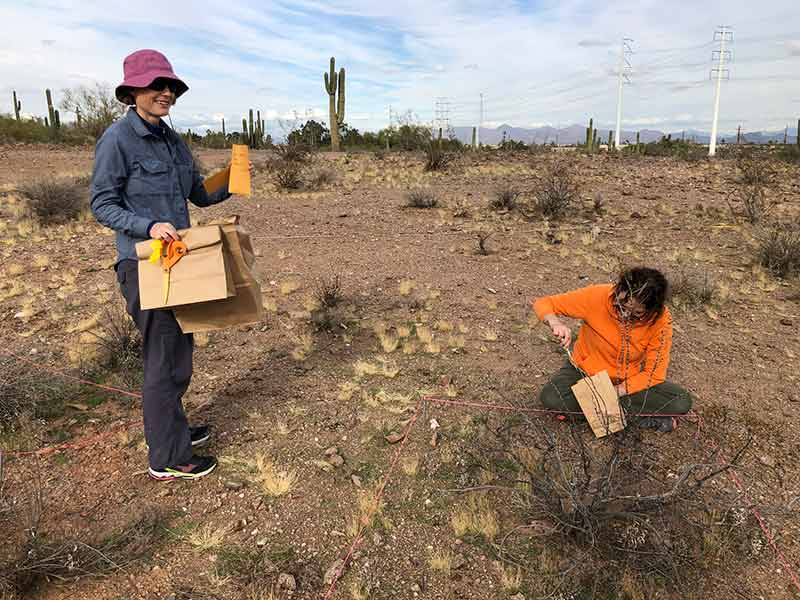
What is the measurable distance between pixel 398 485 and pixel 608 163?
50.9ft

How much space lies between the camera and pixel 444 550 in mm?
2381

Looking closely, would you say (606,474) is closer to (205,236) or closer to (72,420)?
(205,236)

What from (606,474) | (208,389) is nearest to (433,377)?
(208,389)

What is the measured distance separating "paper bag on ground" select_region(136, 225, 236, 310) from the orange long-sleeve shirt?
1675 mm

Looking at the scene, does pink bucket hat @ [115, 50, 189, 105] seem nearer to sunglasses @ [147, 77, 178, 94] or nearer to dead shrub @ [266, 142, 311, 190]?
sunglasses @ [147, 77, 178, 94]

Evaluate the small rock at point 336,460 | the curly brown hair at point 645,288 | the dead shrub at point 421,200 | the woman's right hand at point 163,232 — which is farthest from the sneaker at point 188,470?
the dead shrub at point 421,200

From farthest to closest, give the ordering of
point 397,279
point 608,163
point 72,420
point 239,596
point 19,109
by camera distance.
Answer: point 19,109, point 608,163, point 397,279, point 72,420, point 239,596

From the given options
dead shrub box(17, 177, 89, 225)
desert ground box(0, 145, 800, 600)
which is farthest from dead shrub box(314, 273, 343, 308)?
A: dead shrub box(17, 177, 89, 225)

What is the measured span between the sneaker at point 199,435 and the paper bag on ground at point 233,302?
2.65 feet

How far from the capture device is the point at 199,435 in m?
3.08

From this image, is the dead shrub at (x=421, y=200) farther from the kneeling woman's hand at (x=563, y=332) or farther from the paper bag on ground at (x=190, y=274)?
the paper bag on ground at (x=190, y=274)

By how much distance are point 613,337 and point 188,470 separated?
7.71 ft

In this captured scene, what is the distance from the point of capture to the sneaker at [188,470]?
107 inches

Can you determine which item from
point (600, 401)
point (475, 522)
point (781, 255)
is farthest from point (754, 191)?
point (475, 522)
